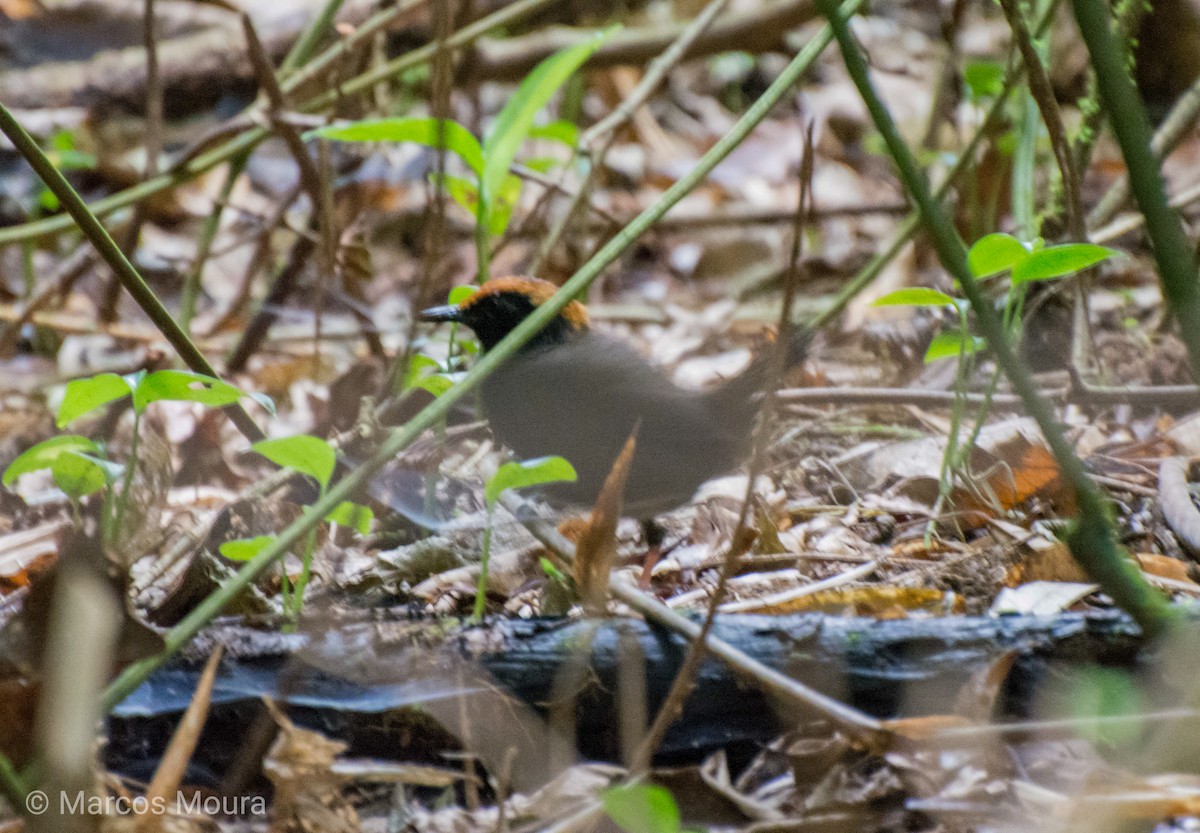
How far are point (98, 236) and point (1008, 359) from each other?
1.88 m

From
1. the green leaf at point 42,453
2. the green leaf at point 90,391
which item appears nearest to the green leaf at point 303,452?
the green leaf at point 90,391

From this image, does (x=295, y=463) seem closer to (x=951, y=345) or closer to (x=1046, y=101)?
(x=951, y=345)

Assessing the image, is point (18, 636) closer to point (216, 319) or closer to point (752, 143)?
point (216, 319)

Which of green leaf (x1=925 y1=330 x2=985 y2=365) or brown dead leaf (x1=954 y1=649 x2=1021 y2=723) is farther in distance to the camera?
green leaf (x1=925 y1=330 x2=985 y2=365)

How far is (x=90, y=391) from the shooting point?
229 cm

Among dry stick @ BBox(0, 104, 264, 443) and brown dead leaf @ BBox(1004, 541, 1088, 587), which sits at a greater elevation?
dry stick @ BBox(0, 104, 264, 443)

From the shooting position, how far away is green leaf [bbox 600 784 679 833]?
1447 mm

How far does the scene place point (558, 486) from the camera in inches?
140

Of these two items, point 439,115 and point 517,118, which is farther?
point 517,118

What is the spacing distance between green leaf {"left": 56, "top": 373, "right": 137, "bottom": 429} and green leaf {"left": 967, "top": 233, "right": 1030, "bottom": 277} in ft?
5.71

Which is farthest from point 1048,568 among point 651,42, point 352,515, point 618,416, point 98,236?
point 651,42

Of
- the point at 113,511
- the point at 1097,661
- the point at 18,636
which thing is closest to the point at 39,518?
the point at 113,511

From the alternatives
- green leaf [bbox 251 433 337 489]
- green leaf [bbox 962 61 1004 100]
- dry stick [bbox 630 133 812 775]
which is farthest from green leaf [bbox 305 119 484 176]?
green leaf [bbox 962 61 1004 100]

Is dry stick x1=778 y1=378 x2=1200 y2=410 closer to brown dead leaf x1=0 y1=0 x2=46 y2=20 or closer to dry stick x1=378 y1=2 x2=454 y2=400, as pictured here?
dry stick x1=378 y1=2 x2=454 y2=400
